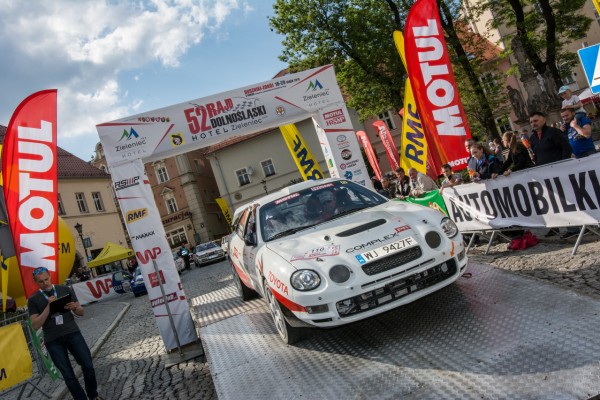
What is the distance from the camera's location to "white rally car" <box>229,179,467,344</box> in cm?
435

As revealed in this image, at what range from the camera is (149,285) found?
7082 millimetres

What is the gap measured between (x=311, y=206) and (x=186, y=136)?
2.82 m

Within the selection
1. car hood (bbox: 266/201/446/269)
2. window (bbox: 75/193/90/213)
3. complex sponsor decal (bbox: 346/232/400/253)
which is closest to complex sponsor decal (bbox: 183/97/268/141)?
car hood (bbox: 266/201/446/269)

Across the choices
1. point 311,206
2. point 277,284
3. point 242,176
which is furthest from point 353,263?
point 242,176

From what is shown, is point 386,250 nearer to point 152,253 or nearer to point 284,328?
point 284,328

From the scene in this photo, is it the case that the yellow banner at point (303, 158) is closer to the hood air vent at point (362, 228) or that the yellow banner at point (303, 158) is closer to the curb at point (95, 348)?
the curb at point (95, 348)

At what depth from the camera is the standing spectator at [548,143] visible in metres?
6.76

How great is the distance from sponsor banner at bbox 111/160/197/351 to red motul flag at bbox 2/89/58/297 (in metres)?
1.41

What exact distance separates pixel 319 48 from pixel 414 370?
2328cm

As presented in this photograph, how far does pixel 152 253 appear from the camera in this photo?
7.09 m

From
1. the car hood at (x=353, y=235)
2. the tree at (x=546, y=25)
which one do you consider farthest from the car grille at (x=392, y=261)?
the tree at (x=546, y=25)

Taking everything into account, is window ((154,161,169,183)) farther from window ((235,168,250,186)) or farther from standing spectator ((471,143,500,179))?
standing spectator ((471,143,500,179))

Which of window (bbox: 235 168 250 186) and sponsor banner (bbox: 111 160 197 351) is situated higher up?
window (bbox: 235 168 250 186)

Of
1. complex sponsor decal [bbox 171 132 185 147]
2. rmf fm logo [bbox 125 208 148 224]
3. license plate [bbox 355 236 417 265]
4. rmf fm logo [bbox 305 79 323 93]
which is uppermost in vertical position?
rmf fm logo [bbox 305 79 323 93]
